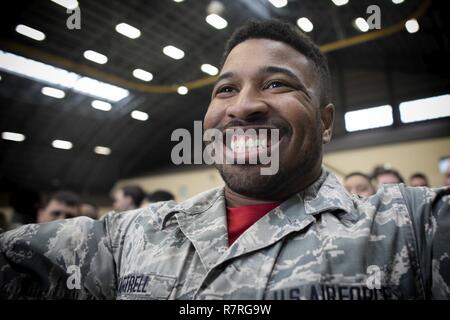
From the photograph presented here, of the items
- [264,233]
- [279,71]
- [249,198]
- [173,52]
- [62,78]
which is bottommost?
[264,233]

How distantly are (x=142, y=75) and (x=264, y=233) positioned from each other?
38.1 inches

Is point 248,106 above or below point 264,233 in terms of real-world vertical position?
above

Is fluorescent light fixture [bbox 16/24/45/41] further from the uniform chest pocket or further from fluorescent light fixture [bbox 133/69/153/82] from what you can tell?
the uniform chest pocket

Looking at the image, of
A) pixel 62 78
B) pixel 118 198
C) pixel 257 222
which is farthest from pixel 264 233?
pixel 118 198

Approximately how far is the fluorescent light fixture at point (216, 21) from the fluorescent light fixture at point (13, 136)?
3.76 feet

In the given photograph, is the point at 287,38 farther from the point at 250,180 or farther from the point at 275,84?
the point at 250,180

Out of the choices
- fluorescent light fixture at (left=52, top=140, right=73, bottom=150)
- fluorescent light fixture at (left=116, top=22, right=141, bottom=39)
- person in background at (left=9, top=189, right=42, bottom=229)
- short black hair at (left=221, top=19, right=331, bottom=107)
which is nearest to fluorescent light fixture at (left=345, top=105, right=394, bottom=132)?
short black hair at (left=221, top=19, right=331, bottom=107)

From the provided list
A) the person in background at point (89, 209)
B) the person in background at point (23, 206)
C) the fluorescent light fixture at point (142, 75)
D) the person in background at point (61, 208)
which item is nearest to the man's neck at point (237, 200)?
the fluorescent light fixture at point (142, 75)

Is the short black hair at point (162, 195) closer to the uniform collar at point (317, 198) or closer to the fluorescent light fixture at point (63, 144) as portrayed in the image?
the fluorescent light fixture at point (63, 144)

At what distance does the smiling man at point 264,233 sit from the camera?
66 centimetres

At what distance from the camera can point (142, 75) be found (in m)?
1.38

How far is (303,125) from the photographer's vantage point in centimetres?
85

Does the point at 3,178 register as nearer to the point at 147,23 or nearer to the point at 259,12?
the point at 147,23
